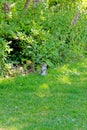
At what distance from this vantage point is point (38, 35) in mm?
8383

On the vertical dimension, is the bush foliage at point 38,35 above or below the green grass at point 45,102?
above

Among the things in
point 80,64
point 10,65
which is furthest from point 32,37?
point 80,64

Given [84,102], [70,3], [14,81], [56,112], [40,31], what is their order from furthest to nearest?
[70,3] → [40,31] → [14,81] → [84,102] → [56,112]

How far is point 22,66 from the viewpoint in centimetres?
805

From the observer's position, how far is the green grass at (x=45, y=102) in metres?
5.18

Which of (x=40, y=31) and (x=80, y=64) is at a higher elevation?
(x=40, y=31)

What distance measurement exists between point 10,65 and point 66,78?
1302mm

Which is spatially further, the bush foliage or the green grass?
the bush foliage

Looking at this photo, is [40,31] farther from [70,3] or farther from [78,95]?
[70,3]

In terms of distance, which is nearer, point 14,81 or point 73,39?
point 14,81

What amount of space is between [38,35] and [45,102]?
2.65 m

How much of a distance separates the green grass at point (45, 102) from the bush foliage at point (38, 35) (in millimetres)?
582

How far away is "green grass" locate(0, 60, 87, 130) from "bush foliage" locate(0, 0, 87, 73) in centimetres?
58

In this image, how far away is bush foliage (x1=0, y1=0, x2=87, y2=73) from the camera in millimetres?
7861
